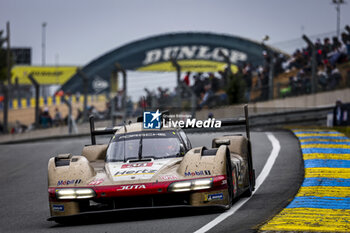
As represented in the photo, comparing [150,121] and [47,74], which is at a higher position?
[47,74]

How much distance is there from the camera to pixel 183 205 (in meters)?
8.71

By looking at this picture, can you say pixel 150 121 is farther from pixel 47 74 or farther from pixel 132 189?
pixel 47 74

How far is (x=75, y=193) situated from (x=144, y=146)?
5.17ft

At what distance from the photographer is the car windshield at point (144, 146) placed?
10168mm

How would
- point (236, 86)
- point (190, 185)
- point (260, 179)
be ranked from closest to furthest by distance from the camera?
1. point (190, 185)
2. point (260, 179)
3. point (236, 86)

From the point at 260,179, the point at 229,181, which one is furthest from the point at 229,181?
the point at 260,179

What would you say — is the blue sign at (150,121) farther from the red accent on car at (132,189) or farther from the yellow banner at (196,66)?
the yellow banner at (196,66)

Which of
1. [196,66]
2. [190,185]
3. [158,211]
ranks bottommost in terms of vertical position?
[158,211]

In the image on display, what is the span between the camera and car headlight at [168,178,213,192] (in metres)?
8.77

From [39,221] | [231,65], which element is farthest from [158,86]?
[39,221]

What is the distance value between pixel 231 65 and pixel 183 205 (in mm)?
19059

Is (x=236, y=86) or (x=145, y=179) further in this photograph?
(x=236, y=86)

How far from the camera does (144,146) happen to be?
10.3m

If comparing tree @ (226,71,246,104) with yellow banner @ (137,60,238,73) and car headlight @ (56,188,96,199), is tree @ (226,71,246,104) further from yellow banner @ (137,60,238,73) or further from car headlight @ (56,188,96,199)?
car headlight @ (56,188,96,199)
